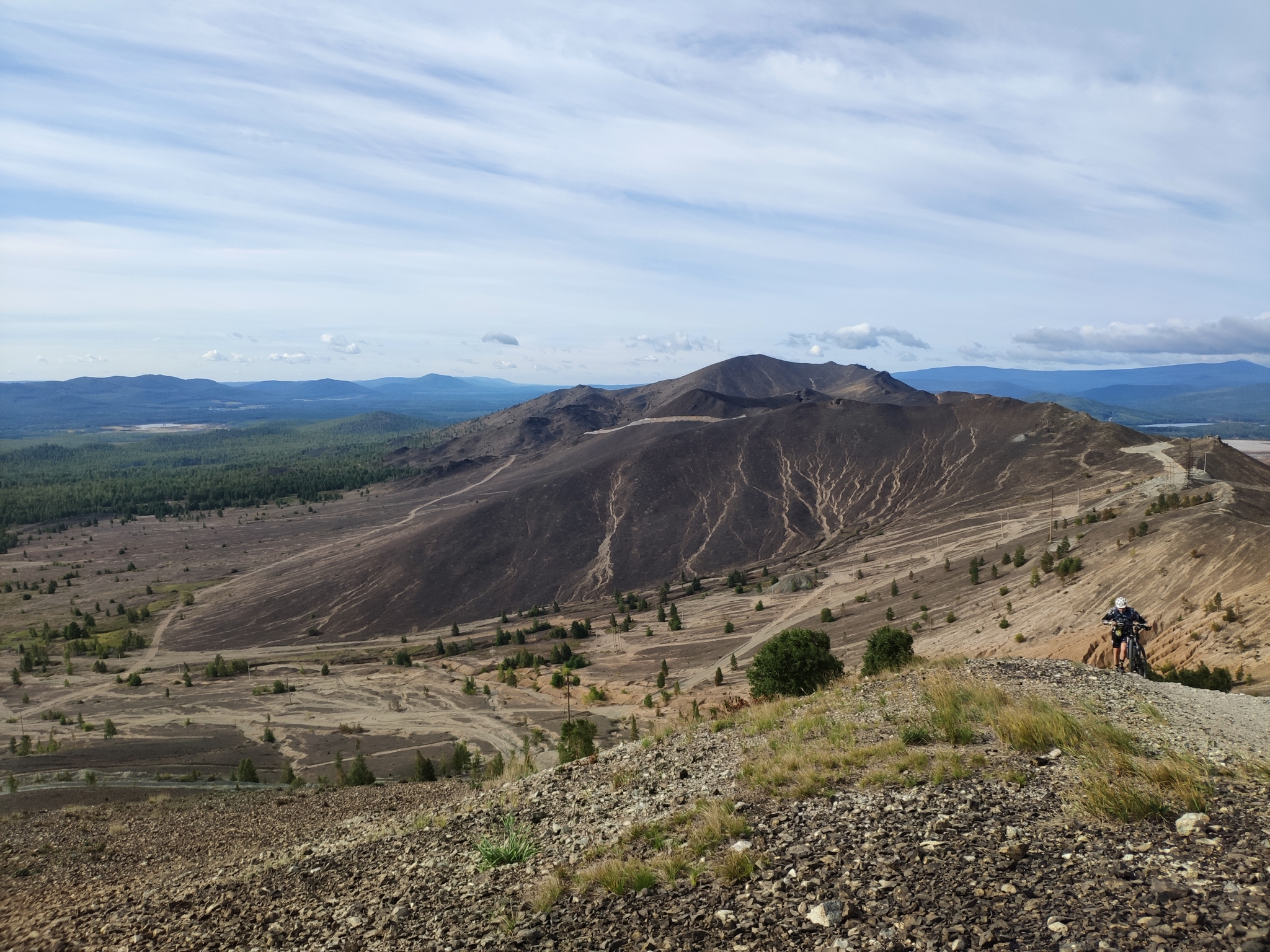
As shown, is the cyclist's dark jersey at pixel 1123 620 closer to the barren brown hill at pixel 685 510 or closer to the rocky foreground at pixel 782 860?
the rocky foreground at pixel 782 860

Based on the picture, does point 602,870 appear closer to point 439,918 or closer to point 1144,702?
point 439,918

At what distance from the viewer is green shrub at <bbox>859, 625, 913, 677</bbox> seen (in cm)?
2406

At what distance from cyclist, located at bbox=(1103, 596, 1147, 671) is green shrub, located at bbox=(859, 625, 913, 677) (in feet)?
24.1

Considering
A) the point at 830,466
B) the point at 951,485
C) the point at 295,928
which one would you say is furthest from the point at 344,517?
the point at 295,928

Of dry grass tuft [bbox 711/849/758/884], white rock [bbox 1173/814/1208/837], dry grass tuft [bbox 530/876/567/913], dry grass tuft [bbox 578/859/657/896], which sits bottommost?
dry grass tuft [bbox 530/876/567/913]

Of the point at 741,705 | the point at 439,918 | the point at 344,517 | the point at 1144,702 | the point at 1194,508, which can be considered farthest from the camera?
the point at 344,517

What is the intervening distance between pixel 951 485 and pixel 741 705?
8293 centimetres

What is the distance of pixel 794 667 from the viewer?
25.2 metres

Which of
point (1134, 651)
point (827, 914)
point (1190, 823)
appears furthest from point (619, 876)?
point (1134, 651)

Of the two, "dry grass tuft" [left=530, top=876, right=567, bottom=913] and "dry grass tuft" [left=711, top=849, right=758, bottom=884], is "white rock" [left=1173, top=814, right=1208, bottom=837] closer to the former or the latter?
"dry grass tuft" [left=711, top=849, right=758, bottom=884]

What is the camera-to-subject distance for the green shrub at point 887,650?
24062mm

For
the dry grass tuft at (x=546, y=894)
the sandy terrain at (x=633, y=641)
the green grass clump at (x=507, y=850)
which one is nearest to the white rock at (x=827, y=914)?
the dry grass tuft at (x=546, y=894)

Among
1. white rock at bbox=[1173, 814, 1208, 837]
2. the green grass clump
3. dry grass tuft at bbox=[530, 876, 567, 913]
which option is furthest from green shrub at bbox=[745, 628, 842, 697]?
white rock at bbox=[1173, 814, 1208, 837]

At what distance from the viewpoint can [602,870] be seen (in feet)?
25.9
